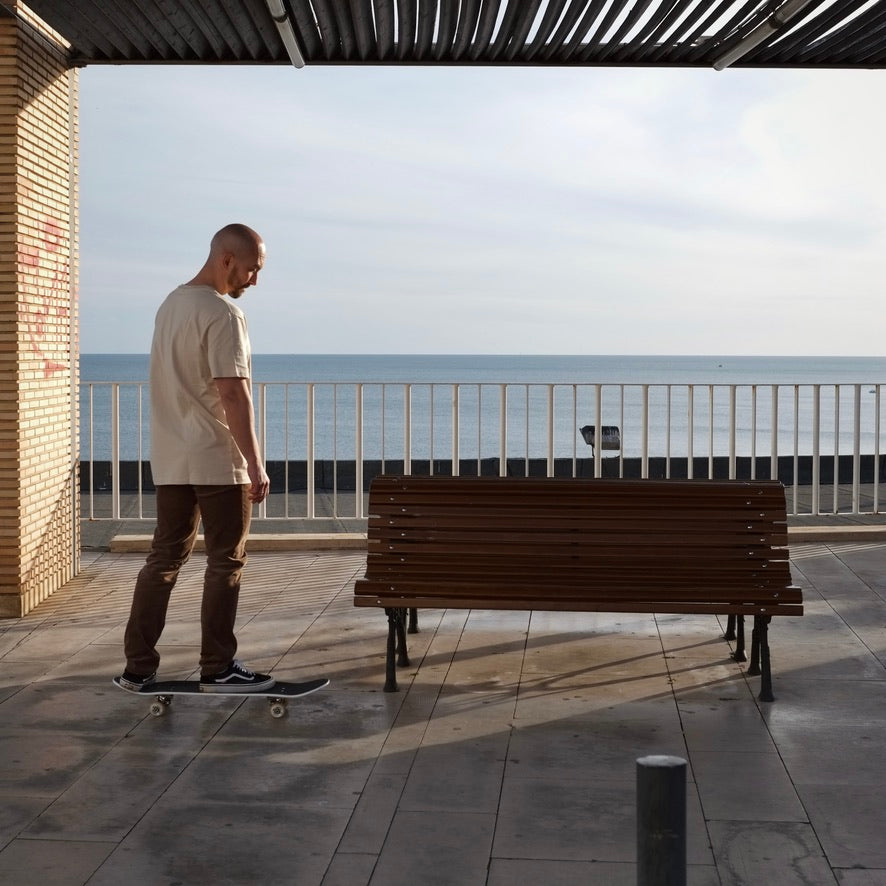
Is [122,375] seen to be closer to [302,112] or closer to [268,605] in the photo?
[302,112]

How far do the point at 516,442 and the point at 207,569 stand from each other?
5546 cm

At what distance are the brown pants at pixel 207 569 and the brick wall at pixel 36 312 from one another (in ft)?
→ 7.21

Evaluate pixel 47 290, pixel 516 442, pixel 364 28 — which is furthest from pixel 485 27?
pixel 516 442

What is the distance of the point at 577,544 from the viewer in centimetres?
549

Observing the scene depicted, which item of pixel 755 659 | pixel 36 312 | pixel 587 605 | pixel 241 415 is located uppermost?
pixel 36 312

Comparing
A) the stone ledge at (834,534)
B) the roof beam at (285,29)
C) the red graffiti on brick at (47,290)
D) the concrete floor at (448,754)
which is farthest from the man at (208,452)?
the stone ledge at (834,534)

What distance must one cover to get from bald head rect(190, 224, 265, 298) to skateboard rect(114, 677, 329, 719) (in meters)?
1.59

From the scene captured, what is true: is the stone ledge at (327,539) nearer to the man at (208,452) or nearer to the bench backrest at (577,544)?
the bench backrest at (577,544)

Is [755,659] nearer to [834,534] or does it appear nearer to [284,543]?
[834,534]

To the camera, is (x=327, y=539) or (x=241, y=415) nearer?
(x=241, y=415)

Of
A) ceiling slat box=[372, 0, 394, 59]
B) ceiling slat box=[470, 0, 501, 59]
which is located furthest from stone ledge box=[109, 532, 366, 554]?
ceiling slat box=[470, 0, 501, 59]

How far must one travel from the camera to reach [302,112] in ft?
210

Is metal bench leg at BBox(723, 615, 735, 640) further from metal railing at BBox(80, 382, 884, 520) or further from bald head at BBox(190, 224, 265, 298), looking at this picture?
bald head at BBox(190, 224, 265, 298)

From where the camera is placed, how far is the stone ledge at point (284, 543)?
923 centimetres
